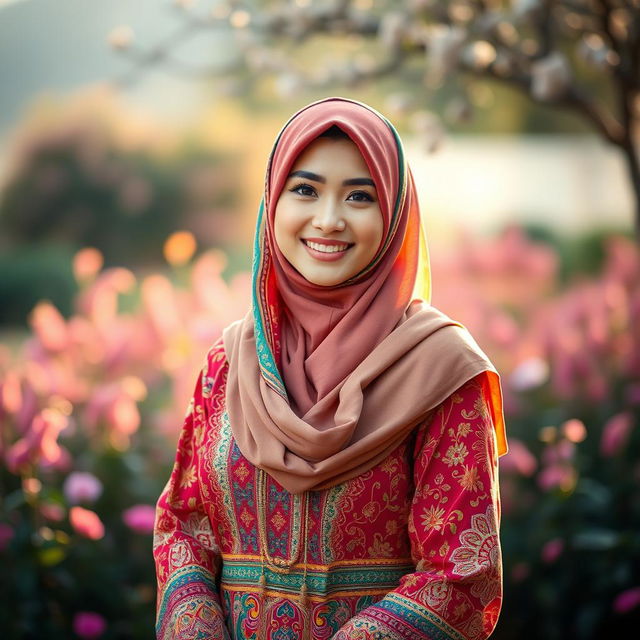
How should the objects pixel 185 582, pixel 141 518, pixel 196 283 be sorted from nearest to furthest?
pixel 185 582
pixel 141 518
pixel 196 283

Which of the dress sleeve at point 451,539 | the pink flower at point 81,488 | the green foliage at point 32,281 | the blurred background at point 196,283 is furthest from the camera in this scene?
the green foliage at point 32,281

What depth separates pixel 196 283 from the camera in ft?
10.8

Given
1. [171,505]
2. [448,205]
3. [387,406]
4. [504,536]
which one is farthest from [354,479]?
[448,205]

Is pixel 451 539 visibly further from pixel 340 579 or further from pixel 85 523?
pixel 85 523

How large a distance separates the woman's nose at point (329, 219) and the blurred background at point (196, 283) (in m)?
1.32

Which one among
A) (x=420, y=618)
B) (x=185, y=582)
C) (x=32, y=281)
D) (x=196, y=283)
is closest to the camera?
(x=420, y=618)

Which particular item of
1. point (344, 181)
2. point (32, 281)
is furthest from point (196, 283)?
point (344, 181)

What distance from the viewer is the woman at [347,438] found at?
160 cm

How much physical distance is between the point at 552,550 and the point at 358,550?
1.49 meters

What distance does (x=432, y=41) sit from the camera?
9.68 ft

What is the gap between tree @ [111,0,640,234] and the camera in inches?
116

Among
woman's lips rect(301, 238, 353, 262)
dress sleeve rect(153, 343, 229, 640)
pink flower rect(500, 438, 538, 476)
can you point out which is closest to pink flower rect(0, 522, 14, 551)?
dress sleeve rect(153, 343, 229, 640)

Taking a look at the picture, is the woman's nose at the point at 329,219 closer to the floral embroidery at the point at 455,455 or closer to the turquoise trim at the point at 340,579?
the floral embroidery at the point at 455,455

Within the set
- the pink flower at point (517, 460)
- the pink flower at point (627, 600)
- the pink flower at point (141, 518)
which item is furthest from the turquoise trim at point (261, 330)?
the pink flower at point (627, 600)
